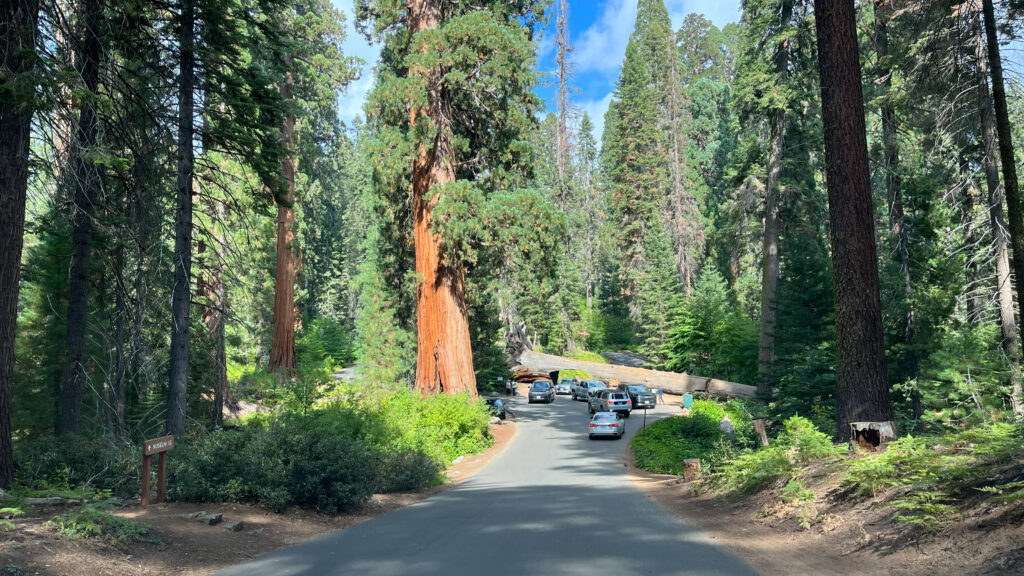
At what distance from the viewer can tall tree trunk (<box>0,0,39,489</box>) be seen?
923 cm

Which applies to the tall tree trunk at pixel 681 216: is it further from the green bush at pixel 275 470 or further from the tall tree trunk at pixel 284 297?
the green bush at pixel 275 470

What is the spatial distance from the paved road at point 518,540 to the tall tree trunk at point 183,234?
17.5 ft

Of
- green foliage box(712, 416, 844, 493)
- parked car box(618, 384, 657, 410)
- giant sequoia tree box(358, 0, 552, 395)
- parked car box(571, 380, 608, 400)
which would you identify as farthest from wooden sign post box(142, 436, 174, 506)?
parked car box(571, 380, 608, 400)

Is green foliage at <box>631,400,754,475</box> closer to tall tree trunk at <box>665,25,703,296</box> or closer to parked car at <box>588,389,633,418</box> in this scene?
parked car at <box>588,389,633,418</box>

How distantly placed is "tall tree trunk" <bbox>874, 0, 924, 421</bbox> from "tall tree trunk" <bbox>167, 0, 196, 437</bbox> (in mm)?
17022

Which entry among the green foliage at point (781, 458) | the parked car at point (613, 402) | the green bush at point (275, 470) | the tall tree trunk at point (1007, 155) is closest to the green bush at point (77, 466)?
the green bush at point (275, 470)

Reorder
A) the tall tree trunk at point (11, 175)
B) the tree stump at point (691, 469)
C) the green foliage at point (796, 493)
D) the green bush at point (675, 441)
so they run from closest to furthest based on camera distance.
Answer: the green foliage at point (796, 493), the tall tree trunk at point (11, 175), the tree stump at point (691, 469), the green bush at point (675, 441)

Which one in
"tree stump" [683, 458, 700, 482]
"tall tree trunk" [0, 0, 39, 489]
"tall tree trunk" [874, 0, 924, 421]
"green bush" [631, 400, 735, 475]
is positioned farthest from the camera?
"green bush" [631, 400, 735, 475]

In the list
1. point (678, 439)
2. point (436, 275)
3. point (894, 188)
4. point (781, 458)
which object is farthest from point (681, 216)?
point (781, 458)

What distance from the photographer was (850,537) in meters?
7.34

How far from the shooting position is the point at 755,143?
30203mm

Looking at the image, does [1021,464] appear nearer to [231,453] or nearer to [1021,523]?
[1021,523]

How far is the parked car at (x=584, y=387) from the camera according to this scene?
142 feet

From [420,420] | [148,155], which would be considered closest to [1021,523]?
[148,155]
